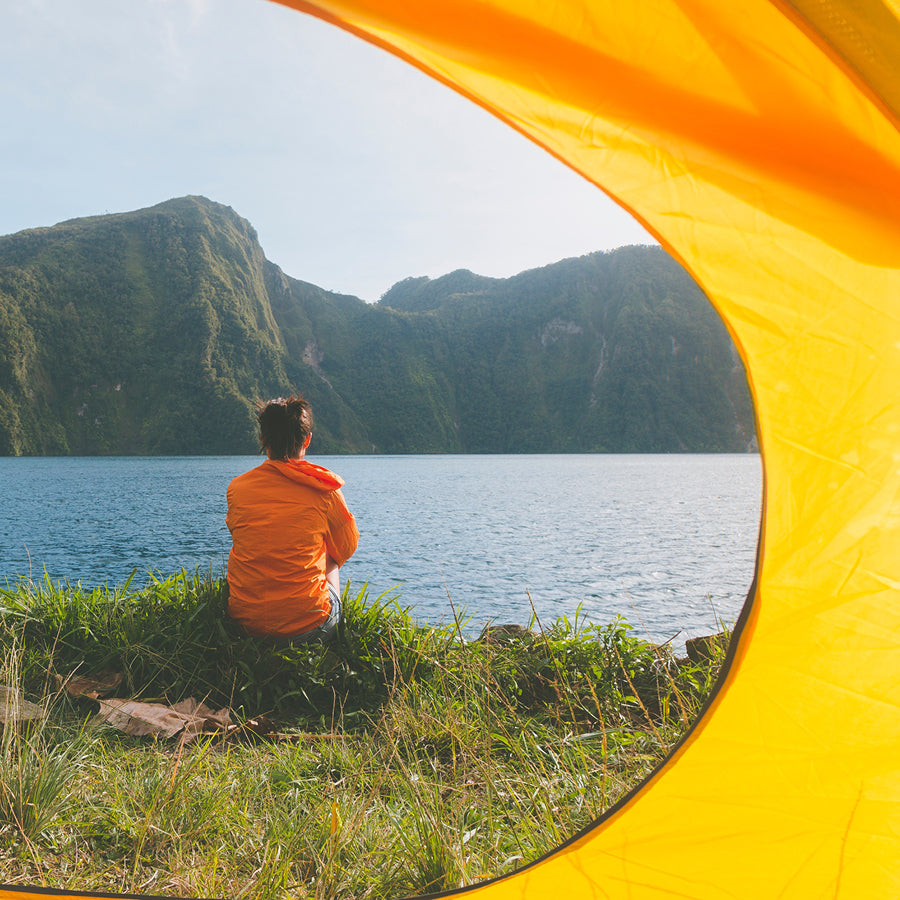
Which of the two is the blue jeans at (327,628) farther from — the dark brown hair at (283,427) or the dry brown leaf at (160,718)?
the dark brown hair at (283,427)

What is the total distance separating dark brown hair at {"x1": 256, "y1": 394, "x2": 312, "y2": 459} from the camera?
2598 mm

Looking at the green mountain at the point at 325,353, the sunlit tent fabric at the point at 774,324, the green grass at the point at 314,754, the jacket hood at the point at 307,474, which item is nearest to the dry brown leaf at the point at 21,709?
the green grass at the point at 314,754

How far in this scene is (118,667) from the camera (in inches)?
109

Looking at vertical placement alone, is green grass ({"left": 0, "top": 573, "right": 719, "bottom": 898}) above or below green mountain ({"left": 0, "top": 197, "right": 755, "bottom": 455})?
below

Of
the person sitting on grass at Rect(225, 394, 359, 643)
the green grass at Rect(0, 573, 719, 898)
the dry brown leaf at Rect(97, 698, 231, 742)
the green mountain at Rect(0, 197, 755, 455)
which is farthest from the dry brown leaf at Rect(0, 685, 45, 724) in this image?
the green mountain at Rect(0, 197, 755, 455)

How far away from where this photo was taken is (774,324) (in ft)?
3.03

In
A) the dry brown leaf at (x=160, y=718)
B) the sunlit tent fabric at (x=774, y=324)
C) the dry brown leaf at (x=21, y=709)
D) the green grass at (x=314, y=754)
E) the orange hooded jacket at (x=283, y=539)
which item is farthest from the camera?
the orange hooded jacket at (x=283, y=539)

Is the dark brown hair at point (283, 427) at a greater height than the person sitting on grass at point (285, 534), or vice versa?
the dark brown hair at point (283, 427)

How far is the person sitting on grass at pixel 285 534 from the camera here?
2.51 m

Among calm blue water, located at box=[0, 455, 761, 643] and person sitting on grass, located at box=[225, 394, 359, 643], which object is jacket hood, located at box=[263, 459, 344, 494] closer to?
person sitting on grass, located at box=[225, 394, 359, 643]

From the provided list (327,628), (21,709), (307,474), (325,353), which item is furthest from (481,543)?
(325,353)

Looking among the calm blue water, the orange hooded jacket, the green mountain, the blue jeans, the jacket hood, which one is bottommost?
the calm blue water

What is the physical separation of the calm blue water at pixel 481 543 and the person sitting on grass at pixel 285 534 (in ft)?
2.23

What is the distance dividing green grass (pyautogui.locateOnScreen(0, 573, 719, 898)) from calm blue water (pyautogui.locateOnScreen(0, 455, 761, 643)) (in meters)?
0.40
